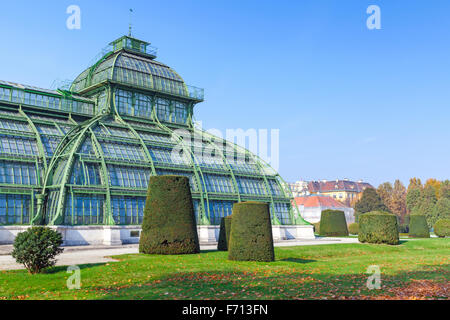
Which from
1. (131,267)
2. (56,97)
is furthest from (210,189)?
(131,267)

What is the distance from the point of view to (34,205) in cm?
4097

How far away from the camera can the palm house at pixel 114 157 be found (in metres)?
40.3

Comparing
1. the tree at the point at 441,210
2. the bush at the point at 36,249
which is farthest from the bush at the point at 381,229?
the tree at the point at 441,210

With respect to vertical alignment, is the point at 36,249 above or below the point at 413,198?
above

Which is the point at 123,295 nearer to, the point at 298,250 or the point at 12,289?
the point at 12,289

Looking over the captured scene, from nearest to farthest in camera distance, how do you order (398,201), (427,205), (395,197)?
(427,205) < (398,201) < (395,197)

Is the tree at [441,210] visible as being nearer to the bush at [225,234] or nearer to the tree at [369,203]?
the tree at [369,203]

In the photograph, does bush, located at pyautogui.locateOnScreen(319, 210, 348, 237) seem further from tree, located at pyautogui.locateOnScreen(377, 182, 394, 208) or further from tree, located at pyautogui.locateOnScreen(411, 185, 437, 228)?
tree, located at pyautogui.locateOnScreen(377, 182, 394, 208)

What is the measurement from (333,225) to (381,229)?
21.5 meters

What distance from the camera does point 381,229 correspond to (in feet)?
138

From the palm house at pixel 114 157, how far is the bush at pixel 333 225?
949 centimetres

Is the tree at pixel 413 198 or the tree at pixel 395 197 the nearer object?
the tree at pixel 413 198

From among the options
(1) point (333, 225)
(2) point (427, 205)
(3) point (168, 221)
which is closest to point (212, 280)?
(3) point (168, 221)

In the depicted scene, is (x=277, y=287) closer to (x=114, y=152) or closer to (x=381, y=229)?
(x=381, y=229)
